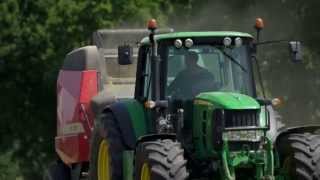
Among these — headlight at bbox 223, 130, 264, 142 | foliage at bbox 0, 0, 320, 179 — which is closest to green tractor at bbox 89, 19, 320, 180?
headlight at bbox 223, 130, 264, 142

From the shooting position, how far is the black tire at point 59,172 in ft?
49.2

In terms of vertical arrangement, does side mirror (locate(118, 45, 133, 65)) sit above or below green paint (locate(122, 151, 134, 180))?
above

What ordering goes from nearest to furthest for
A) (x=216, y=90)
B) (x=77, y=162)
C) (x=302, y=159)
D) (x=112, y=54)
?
(x=302, y=159) < (x=216, y=90) < (x=77, y=162) < (x=112, y=54)

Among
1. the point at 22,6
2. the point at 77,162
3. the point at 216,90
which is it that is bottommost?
the point at 77,162

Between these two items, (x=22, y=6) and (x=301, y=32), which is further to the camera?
(x=22, y=6)

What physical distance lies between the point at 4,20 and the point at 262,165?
25.1 meters

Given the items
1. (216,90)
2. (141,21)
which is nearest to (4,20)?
(141,21)

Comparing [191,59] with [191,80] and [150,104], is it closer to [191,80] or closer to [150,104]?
[191,80]

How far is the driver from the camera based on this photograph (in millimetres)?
11148

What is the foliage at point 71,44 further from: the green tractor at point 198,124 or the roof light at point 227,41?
the roof light at point 227,41

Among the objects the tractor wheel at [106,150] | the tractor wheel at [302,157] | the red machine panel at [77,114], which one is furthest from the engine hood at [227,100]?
the red machine panel at [77,114]

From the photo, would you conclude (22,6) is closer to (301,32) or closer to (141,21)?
(141,21)

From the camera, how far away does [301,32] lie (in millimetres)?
31422

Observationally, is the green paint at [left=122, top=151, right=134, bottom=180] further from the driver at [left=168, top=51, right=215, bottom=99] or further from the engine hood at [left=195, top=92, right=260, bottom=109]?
the engine hood at [left=195, top=92, right=260, bottom=109]
